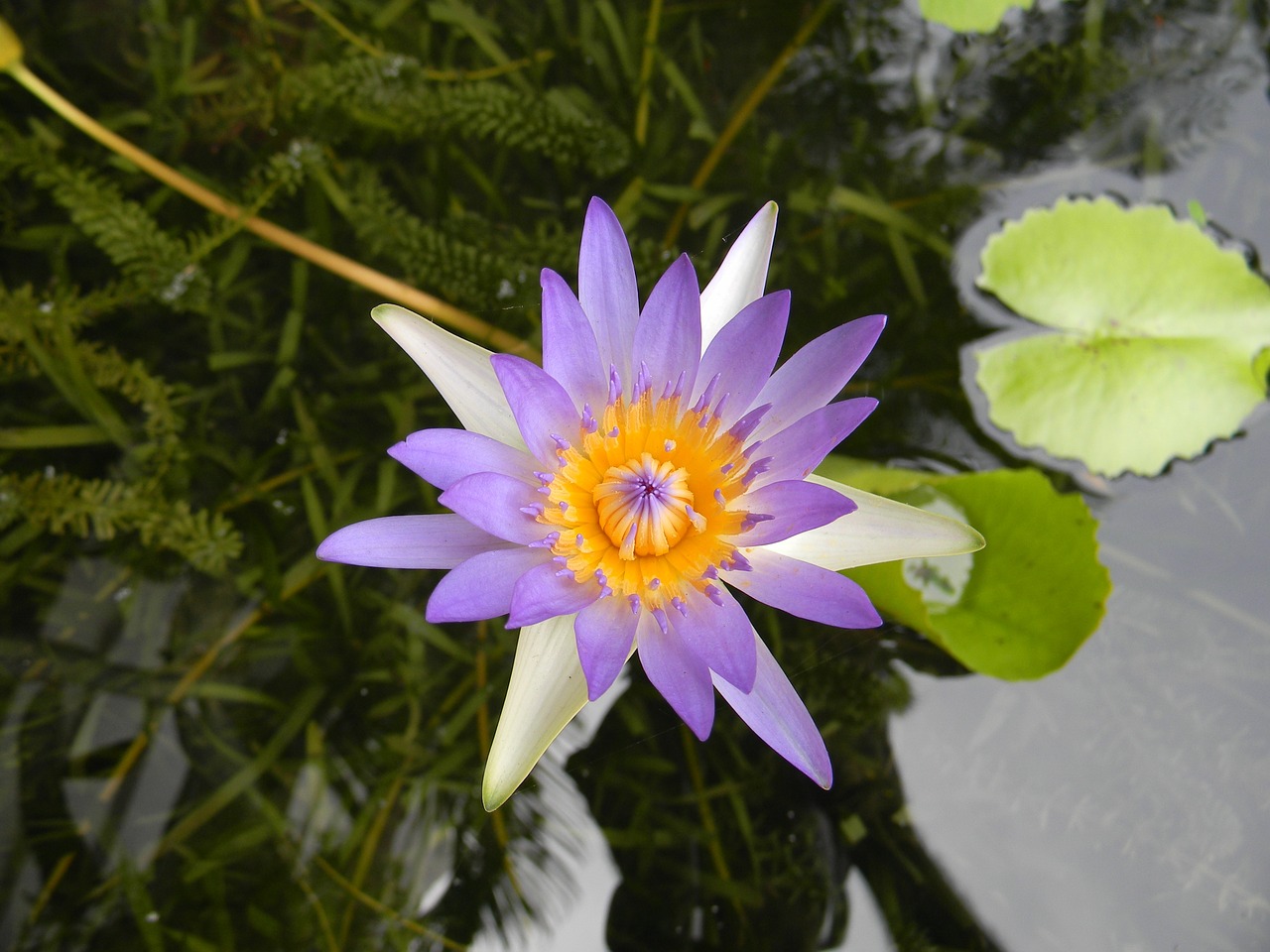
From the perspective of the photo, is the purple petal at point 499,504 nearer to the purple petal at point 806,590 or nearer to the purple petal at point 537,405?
the purple petal at point 537,405

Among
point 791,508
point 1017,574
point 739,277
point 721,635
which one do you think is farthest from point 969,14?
point 721,635

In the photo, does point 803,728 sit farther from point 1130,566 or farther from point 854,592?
point 1130,566

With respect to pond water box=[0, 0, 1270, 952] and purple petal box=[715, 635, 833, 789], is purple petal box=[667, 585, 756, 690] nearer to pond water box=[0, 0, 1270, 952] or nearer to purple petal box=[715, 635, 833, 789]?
purple petal box=[715, 635, 833, 789]

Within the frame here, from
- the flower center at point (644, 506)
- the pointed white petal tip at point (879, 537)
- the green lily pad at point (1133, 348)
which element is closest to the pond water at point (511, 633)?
the green lily pad at point (1133, 348)

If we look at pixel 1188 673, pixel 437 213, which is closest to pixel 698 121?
pixel 437 213

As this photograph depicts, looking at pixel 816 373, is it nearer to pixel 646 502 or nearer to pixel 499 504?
pixel 646 502

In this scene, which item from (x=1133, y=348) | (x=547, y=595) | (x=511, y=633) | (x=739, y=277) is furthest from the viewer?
(x=511, y=633)
